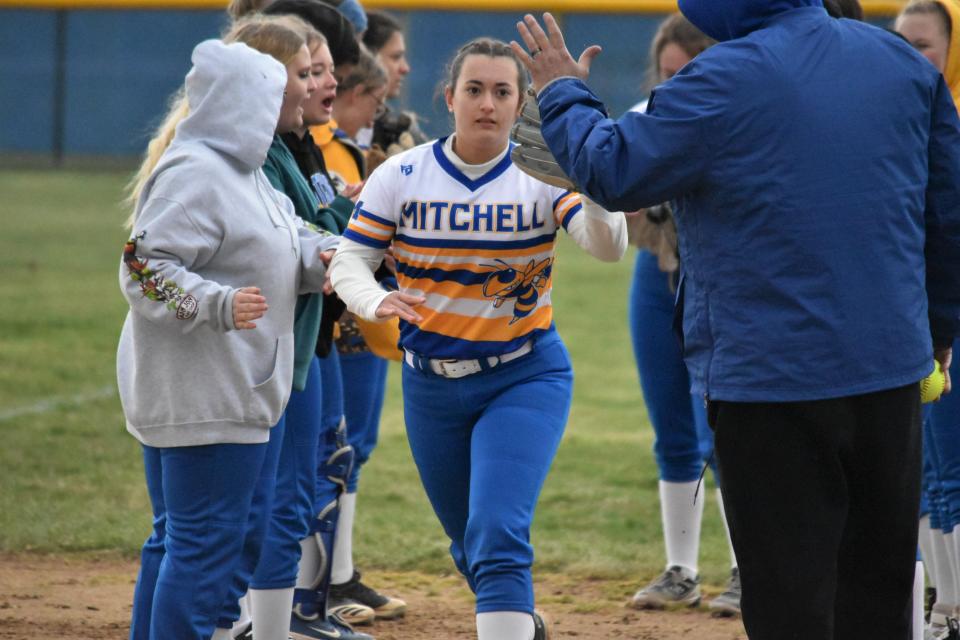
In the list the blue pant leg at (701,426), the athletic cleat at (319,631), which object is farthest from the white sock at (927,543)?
the athletic cleat at (319,631)

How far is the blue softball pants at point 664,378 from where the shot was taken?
208 inches

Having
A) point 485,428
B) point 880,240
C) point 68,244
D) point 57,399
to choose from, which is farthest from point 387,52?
point 68,244

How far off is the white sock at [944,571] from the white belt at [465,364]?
1.69m

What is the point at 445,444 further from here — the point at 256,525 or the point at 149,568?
the point at 149,568

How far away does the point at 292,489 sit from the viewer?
13.8 ft

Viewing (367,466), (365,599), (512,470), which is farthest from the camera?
(367,466)

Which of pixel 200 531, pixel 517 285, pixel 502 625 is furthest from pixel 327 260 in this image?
pixel 502 625

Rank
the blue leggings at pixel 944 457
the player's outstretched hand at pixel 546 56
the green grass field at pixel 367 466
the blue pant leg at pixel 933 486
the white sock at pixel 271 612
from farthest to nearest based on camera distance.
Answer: the green grass field at pixel 367 466 < the blue pant leg at pixel 933 486 < the blue leggings at pixel 944 457 < the white sock at pixel 271 612 < the player's outstretched hand at pixel 546 56

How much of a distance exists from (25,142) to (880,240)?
83.1 feet

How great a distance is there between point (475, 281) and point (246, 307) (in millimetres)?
777

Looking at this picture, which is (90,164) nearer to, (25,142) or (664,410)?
(25,142)

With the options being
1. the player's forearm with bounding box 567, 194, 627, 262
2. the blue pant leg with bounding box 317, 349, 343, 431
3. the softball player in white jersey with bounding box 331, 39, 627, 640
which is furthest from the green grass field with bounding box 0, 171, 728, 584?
the player's forearm with bounding box 567, 194, 627, 262

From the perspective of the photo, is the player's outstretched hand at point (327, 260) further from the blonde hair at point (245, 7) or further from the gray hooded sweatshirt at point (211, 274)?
the blonde hair at point (245, 7)

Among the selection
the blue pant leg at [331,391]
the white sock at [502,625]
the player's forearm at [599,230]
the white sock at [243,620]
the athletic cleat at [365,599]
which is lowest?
the athletic cleat at [365,599]
